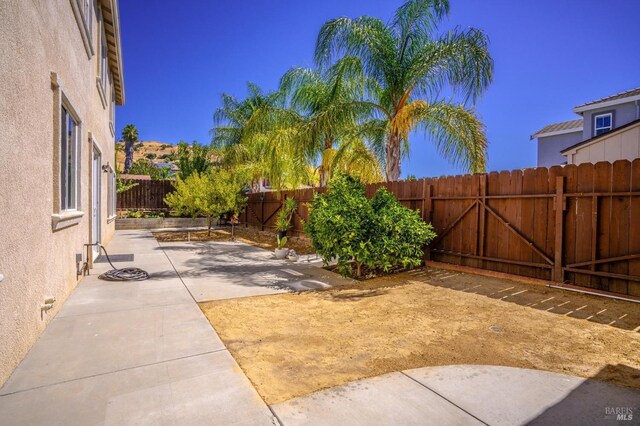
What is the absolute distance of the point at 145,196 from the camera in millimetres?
22375

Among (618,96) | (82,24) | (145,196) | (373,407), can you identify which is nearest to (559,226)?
(373,407)

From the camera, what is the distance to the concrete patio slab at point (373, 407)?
227 centimetres

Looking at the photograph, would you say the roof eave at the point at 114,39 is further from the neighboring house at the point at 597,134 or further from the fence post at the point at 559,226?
the neighboring house at the point at 597,134

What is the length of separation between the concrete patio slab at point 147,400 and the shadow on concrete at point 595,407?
6.32 feet

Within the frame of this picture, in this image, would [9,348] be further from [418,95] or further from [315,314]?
[418,95]

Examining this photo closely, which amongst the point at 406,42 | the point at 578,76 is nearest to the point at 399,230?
the point at 406,42

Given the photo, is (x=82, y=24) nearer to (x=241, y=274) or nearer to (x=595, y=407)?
(x=241, y=274)

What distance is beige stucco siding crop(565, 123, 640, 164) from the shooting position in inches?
413

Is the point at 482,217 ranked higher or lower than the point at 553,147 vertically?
lower

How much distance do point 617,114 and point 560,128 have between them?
5.61m

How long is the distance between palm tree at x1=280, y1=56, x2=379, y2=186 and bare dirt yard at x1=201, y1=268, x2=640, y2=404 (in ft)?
17.9

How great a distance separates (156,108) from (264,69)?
106ft

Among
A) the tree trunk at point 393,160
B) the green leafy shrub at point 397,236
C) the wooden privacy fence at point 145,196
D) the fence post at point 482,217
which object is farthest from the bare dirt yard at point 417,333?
the wooden privacy fence at point 145,196

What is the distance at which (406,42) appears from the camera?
8.87 metres
